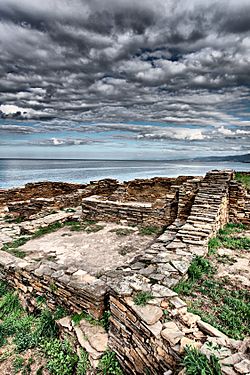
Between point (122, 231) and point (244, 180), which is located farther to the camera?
point (244, 180)

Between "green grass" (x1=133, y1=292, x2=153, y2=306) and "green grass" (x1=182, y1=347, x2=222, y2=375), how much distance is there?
3.59 feet

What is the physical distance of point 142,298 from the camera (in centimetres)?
373

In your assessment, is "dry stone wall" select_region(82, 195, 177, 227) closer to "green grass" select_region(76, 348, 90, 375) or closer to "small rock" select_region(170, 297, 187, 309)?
"small rock" select_region(170, 297, 187, 309)

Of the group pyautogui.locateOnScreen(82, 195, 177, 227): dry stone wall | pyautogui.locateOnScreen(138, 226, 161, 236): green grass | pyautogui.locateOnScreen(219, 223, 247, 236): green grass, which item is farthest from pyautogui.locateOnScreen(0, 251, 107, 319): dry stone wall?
pyautogui.locateOnScreen(219, 223, 247, 236): green grass

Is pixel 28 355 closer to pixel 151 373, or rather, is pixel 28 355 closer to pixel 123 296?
pixel 123 296

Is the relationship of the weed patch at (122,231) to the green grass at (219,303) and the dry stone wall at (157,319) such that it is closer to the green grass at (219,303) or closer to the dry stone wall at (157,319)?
the dry stone wall at (157,319)

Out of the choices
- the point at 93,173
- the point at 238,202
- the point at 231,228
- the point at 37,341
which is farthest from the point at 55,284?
the point at 93,173

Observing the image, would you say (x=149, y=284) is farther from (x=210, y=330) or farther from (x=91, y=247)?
(x=91, y=247)

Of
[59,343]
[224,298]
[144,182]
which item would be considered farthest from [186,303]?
[144,182]

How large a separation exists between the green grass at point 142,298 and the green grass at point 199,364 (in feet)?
3.59

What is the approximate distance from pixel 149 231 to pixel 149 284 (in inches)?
161

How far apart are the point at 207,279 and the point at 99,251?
3.14 meters

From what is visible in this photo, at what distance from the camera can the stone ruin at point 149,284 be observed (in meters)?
3.05

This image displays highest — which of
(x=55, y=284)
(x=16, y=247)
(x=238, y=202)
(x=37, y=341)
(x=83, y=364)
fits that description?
(x=238, y=202)
